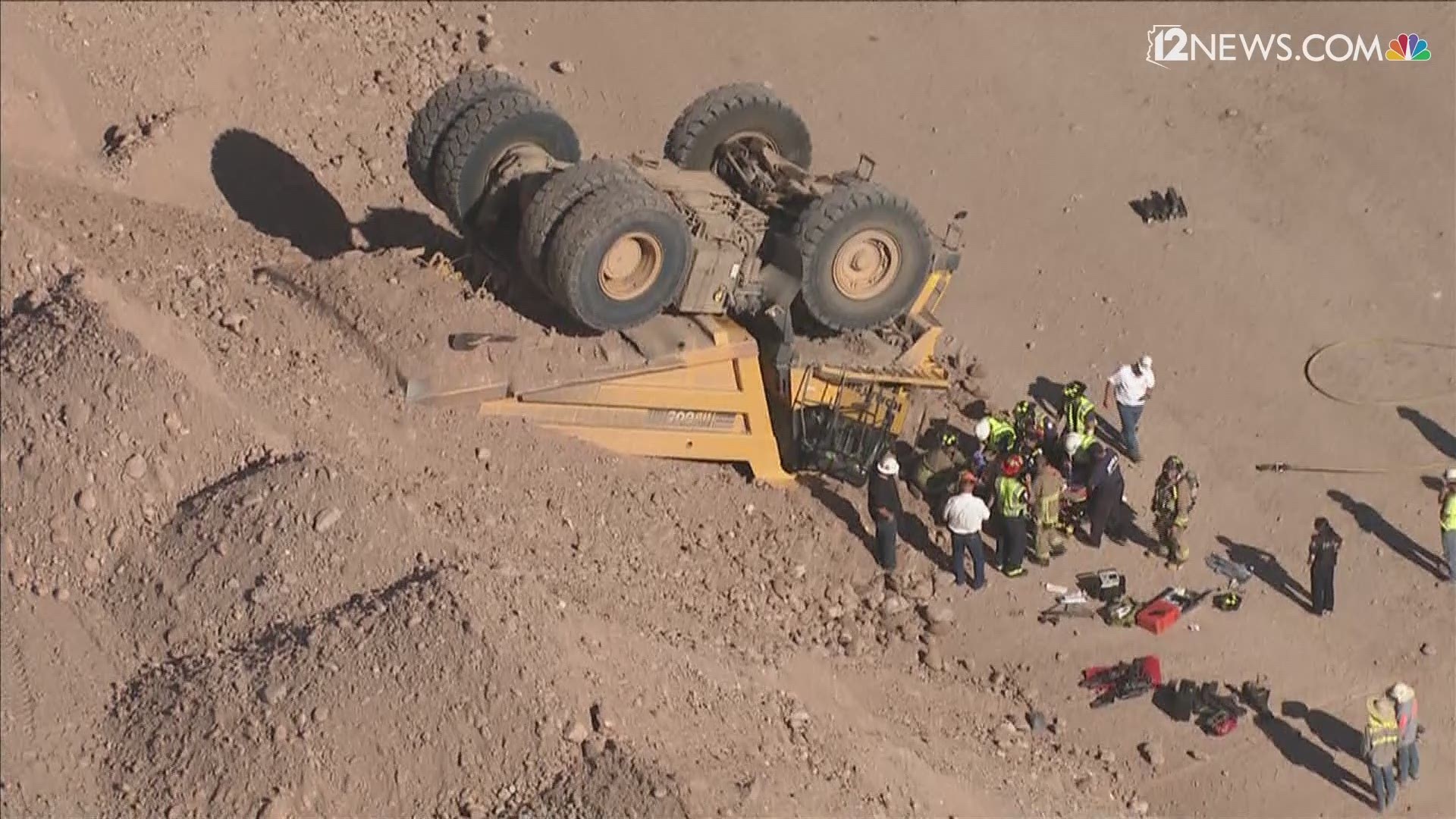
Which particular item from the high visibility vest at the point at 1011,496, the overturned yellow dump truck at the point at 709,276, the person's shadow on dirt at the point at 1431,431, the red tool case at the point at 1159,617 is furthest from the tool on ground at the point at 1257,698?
the person's shadow on dirt at the point at 1431,431

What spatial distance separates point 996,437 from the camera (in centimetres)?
1287

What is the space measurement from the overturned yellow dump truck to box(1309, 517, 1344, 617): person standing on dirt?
297 cm

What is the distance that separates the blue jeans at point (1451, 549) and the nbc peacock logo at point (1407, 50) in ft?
25.7

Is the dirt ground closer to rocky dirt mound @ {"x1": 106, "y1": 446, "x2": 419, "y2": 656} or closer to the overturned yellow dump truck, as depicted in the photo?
rocky dirt mound @ {"x1": 106, "y1": 446, "x2": 419, "y2": 656}

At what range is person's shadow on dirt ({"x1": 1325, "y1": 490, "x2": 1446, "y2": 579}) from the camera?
502 inches

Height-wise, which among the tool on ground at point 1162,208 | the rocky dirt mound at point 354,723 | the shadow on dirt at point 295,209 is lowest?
the rocky dirt mound at point 354,723

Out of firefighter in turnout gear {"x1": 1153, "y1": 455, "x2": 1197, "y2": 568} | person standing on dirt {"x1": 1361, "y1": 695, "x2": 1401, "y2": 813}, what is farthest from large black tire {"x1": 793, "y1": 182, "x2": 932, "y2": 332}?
person standing on dirt {"x1": 1361, "y1": 695, "x2": 1401, "y2": 813}

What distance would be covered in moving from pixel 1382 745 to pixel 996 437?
362cm

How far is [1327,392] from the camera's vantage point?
14328mm

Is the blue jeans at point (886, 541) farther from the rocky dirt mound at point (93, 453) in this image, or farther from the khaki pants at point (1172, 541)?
the rocky dirt mound at point (93, 453)

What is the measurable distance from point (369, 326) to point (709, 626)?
3.19 m

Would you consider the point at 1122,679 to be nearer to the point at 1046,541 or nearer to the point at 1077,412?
the point at 1046,541

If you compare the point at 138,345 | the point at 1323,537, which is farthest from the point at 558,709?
the point at 1323,537

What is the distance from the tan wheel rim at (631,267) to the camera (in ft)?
37.3
